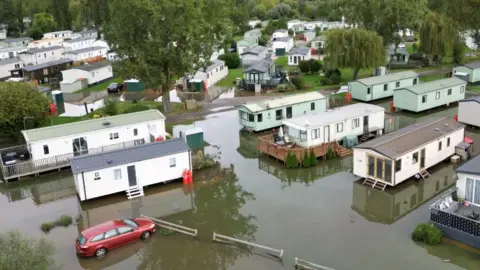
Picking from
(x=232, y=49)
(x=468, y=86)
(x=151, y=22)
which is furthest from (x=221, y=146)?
(x=232, y=49)

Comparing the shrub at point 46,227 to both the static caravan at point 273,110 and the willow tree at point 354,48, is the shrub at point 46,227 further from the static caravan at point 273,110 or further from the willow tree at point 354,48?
the willow tree at point 354,48

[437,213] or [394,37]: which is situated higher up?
[394,37]

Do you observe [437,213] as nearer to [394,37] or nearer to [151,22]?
[151,22]

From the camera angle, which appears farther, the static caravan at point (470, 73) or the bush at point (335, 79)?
the bush at point (335, 79)

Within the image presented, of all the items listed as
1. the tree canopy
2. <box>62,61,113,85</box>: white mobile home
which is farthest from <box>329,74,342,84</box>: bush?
the tree canopy

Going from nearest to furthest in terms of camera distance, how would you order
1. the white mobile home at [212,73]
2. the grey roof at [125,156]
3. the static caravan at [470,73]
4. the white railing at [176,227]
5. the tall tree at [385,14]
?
1. the white railing at [176,227]
2. the grey roof at [125,156]
3. the static caravan at [470,73]
4. the tall tree at [385,14]
5. the white mobile home at [212,73]

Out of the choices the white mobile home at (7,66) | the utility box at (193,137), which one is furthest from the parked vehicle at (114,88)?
Result: the utility box at (193,137)
